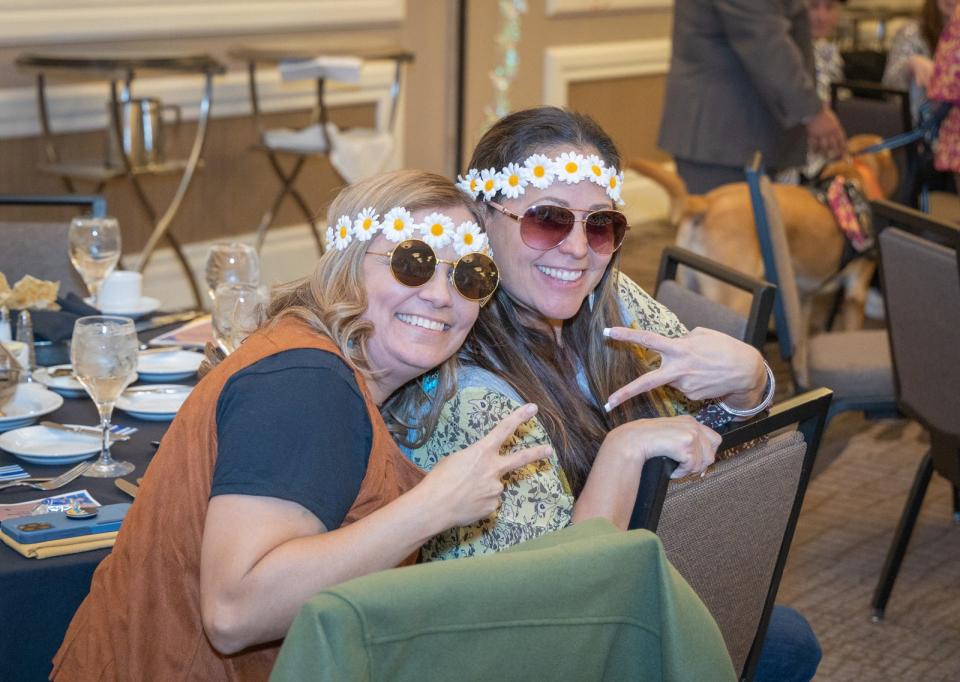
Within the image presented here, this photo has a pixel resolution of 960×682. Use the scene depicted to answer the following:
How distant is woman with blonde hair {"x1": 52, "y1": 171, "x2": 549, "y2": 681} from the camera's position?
3.92 feet

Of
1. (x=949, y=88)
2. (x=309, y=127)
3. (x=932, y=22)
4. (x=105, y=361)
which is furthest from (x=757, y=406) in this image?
(x=932, y=22)

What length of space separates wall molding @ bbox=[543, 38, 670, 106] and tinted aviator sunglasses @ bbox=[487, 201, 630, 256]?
17.2ft

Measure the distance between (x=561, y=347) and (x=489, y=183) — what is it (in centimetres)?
27

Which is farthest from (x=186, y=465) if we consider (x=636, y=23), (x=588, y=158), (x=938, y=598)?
(x=636, y=23)

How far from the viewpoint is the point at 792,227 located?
4.58 meters

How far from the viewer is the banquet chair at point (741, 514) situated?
1.34m

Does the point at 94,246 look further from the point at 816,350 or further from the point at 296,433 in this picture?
the point at 816,350

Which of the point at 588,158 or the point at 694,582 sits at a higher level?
the point at 588,158

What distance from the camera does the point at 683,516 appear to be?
4.47ft

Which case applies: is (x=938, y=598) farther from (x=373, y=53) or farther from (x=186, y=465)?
(x=373, y=53)

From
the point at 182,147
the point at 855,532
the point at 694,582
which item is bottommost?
the point at 855,532

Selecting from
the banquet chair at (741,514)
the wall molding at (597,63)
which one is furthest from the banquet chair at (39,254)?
the wall molding at (597,63)

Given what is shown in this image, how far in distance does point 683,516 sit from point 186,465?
521 millimetres

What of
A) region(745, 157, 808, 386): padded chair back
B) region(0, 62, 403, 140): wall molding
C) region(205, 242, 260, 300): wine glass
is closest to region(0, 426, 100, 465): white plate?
region(205, 242, 260, 300): wine glass
